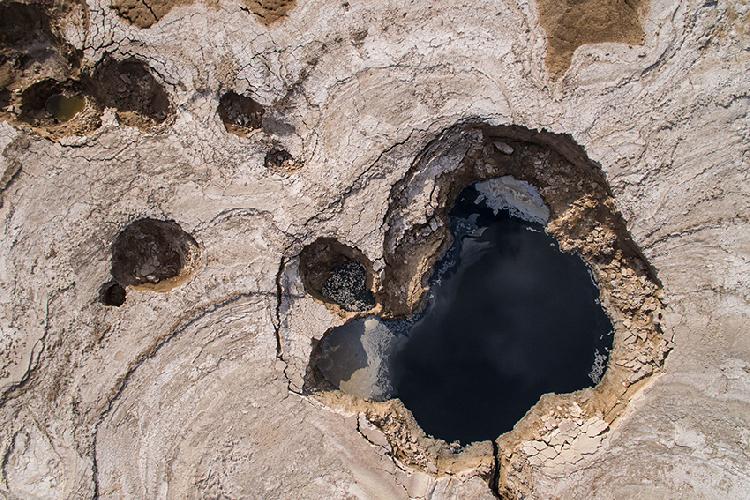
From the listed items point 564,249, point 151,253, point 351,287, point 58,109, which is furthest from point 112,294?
point 564,249

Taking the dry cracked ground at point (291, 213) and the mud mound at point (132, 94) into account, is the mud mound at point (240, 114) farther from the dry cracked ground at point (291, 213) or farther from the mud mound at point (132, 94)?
the mud mound at point (132, 94)

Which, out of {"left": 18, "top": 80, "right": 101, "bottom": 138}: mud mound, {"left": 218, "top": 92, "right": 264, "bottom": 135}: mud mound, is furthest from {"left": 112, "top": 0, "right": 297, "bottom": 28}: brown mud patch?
{"left": 18, "top": 80, "right": 101, "bottom": 138}: mud mound

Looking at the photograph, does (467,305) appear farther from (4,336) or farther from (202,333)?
(4,336)

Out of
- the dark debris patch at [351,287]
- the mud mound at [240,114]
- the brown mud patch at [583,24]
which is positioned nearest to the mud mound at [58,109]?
the mud mound at [240,114]

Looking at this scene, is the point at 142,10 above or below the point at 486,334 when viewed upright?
above

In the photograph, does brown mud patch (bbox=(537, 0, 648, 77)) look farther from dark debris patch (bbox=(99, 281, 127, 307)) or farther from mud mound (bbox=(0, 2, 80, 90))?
dark debris patch (bbox=(99, 281, 127, 307))

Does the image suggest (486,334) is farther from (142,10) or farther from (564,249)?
(142,10)
